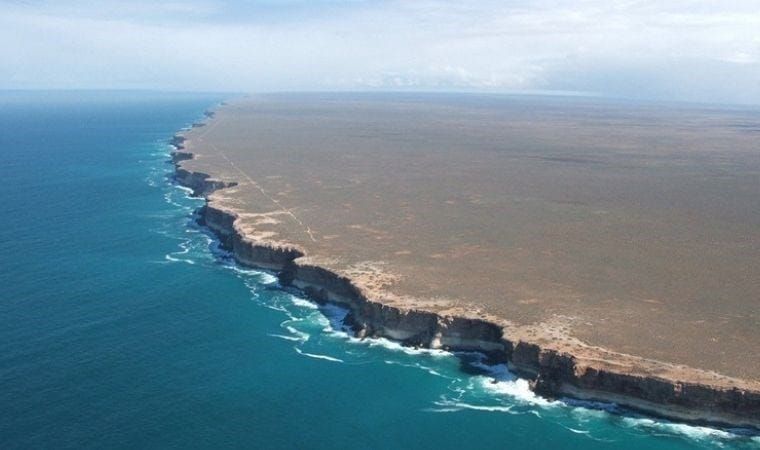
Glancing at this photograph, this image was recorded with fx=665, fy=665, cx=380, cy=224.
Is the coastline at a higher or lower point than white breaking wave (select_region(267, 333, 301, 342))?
higher

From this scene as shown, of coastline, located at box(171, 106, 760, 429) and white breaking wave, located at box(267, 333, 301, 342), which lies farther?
white breaking wave, located at box(267, 333, 301, 342)

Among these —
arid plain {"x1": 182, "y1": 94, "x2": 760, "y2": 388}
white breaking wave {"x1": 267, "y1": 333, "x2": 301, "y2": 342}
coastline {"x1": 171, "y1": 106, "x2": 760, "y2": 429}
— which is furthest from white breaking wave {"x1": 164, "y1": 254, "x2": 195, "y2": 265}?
white breaking wave {"x1": 267, "y1": 333, "x2": 301, "y2": 342}

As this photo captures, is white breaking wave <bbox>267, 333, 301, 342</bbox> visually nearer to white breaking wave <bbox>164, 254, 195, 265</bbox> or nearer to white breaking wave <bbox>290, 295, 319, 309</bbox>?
white breaking wave <bbox>290, 295, 319, 309</bbox>

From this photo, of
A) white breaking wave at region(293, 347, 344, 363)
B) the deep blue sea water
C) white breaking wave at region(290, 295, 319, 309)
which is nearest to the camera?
the deep blue sea water

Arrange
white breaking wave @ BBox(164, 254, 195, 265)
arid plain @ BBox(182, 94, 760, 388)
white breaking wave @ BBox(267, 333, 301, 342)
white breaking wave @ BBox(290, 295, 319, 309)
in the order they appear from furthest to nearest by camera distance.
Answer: white breaking wave @ BBox(164, 254, 195, 265) < white breaking wave @ BBox(290, 295, 319, 309) < white breaking wave @ BBox(267, 333, 301, 342) < arid plain @ BBox(182, 94, 760, 388)

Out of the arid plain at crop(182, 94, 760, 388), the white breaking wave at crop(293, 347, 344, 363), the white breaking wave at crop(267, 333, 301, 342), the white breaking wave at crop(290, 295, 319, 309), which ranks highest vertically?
the arid plain at crop(182, 94, 760, 388)

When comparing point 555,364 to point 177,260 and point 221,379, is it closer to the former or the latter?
point 221,379

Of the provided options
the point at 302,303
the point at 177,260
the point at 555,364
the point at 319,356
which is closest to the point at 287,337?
the point at 319,356
